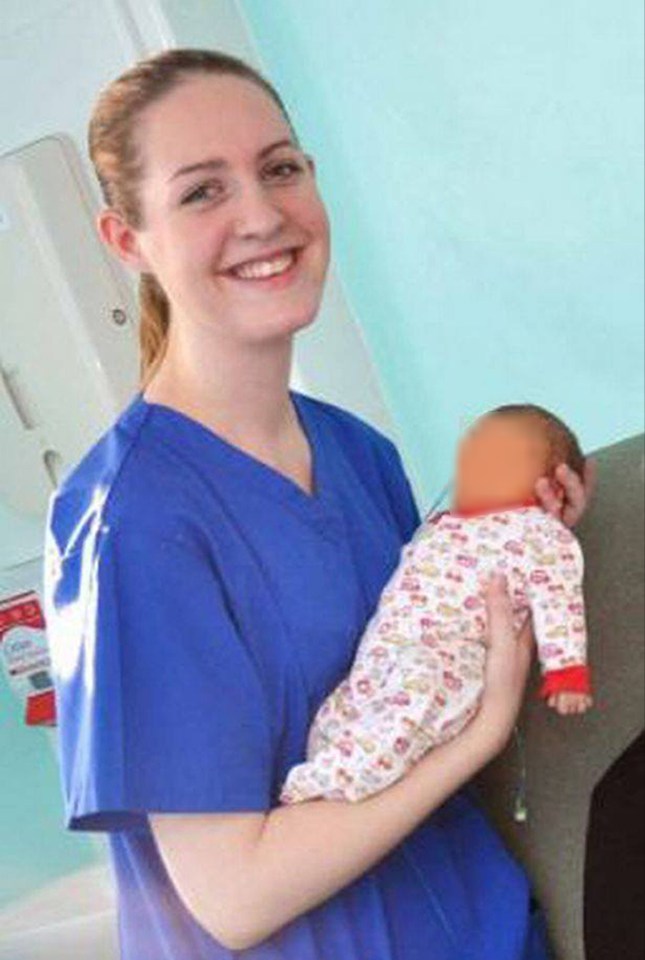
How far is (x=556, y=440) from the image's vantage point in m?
1.11

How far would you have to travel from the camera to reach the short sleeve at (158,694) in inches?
34.7

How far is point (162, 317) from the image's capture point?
1.14 meters

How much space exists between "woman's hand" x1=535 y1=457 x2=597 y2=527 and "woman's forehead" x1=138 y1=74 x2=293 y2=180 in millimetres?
394

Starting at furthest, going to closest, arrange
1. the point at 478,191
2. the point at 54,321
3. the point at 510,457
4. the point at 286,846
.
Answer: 1. the point at 54,321
2. the point at 478,191
3. the point at 510,457
4. the point at 286,846

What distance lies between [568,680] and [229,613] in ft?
0.94

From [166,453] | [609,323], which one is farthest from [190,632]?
[609,323]

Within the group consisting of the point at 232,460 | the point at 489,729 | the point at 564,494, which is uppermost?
the point at 232,460

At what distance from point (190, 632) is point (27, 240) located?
1376 mm

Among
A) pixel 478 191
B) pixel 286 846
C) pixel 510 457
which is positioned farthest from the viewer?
pixel 478 191

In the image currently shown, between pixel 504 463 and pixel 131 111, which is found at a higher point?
pixel 131 111

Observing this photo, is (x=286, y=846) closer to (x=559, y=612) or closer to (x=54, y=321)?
(x=559, y=612)

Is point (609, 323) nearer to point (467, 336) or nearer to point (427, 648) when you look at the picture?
point (467, 336)

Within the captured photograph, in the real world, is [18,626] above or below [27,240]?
below

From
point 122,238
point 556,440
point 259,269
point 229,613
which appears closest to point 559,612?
point 556,440
